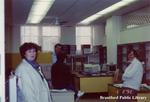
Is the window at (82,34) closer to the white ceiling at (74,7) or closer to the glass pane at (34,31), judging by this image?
the glass pane at (34,31)

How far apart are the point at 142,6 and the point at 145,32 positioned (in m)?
0.84

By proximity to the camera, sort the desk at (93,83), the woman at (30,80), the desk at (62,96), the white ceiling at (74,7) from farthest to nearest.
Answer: the desk at (93,83)
the white ceiling at (74,7)
the desk at (62,96)
the woman at (30,80)

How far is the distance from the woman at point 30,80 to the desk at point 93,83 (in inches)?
195

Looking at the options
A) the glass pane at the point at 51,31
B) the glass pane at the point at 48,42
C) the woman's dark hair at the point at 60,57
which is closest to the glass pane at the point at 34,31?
the glass pane at the point at 51,31

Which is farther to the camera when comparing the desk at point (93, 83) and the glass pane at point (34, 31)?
the glass pane at point (34, 31)

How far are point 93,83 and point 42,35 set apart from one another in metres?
4.95

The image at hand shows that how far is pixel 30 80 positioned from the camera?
2.26 meters

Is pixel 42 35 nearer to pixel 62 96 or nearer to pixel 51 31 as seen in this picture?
pixel 51 31

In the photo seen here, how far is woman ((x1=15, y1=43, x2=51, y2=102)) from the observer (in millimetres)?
2209

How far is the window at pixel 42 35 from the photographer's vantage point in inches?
463

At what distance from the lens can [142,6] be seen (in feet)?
26.0

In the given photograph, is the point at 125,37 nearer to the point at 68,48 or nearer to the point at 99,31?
the point at 68,48

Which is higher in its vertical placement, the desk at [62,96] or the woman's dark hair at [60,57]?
the woman's dark hair at [60,57]

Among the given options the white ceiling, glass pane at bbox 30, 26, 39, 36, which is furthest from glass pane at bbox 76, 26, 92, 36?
the white ceiling
